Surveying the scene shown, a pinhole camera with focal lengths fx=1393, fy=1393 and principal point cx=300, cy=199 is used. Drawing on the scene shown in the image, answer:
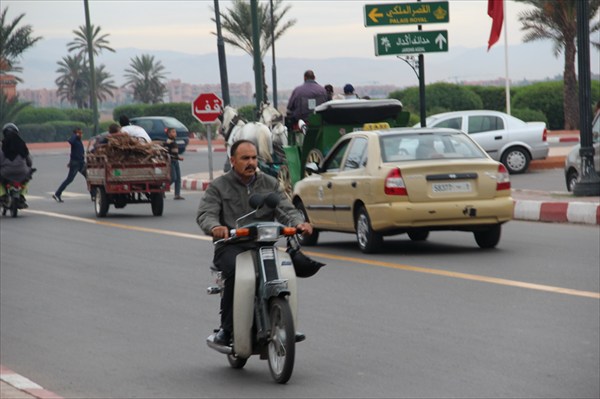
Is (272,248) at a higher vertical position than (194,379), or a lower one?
higher

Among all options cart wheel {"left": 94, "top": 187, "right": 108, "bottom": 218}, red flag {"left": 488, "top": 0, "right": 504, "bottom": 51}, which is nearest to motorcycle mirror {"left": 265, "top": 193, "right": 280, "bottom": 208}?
cart wheel {"left": 94, "top": 187, "right": 108, "bottom": 218}

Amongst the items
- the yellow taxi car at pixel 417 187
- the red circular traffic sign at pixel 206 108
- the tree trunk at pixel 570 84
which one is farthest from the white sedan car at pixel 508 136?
the tree trunk at pixel 570 84

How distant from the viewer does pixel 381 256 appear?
624 inches

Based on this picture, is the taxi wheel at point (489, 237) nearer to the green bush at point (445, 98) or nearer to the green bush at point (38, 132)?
the green bush at point (445, 98)

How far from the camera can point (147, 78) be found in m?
113

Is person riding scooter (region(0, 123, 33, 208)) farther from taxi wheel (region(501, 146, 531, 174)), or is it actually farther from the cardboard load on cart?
taxi wheel (region(501, 146, 531, 174))

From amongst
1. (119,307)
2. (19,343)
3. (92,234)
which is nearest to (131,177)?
(92,234)

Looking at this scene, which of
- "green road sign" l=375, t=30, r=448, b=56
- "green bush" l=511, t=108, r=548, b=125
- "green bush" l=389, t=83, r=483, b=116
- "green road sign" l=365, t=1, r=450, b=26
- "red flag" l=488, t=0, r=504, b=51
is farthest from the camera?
"green bush" l=389, t=83, r=483, b=116

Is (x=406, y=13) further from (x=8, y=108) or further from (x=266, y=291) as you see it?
(x=8, y=108)

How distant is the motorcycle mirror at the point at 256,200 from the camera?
28.3 ft

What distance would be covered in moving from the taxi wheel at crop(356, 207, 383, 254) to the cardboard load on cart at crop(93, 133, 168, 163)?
30.1 ft

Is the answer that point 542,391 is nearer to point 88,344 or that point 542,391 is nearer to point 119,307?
point 88,344

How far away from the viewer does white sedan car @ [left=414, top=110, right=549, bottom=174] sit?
30.9 m

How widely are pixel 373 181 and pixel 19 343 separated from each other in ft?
19.4
